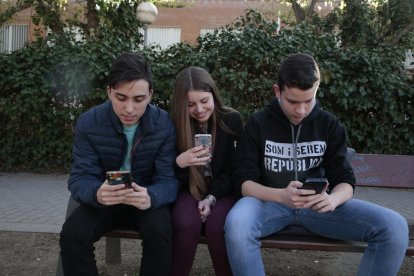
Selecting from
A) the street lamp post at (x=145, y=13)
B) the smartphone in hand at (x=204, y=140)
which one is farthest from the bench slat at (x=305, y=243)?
the street lamp post at (x=145, y=13)

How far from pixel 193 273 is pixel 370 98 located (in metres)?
4.43

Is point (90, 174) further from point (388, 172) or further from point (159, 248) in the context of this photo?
point (388, 172)

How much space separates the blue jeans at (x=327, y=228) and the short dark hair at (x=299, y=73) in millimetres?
739

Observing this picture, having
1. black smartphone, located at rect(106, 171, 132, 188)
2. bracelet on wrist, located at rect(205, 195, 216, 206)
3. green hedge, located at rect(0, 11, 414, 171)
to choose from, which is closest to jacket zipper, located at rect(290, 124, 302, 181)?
bracelet on wrist, located at rect(205, 195, 216, 206)

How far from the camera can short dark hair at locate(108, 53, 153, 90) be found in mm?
2632

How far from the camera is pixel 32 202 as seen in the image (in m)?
5.74

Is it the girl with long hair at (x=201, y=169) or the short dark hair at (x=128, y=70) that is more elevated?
the short dark hair at (x=128, y=70)

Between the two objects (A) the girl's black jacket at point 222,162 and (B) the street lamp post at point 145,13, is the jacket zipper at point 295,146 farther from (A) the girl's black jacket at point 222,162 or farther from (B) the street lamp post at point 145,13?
(B) the street lamp post at point 145,13

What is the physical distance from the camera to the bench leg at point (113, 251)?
11.5 feet

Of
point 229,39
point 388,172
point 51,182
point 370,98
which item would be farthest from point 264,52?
point 51,182

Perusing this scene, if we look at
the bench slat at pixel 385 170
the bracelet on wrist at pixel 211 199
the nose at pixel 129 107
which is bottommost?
the bracelet on wrist at pixel 211 199

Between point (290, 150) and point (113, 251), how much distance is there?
1.66 metres

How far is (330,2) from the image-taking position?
12148mm

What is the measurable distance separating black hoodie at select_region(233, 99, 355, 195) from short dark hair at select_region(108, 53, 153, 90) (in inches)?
30.8
